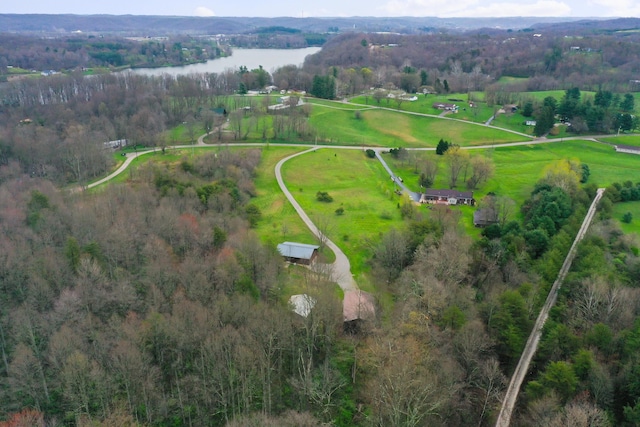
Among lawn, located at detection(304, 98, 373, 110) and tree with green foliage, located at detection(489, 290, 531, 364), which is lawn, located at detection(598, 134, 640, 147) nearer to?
lawn, located at detection(304, 98, 373, 110)

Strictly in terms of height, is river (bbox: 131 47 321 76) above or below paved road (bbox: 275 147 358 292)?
above

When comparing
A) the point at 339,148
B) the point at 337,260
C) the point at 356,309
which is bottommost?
the point at 337,260

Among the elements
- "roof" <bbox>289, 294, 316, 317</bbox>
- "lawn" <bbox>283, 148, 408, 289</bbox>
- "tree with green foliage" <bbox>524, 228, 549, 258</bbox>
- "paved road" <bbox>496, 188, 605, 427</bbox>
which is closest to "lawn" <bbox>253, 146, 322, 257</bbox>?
"lawn" <bbox>283, 148, 408, 289</bbox>

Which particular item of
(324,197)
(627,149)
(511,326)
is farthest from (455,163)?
(511,326)

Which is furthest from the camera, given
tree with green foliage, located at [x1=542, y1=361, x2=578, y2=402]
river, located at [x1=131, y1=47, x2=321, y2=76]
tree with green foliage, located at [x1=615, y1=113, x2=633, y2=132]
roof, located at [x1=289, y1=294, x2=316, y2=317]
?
river, located at [x1=131, y1=47, x2=321, y2=76]

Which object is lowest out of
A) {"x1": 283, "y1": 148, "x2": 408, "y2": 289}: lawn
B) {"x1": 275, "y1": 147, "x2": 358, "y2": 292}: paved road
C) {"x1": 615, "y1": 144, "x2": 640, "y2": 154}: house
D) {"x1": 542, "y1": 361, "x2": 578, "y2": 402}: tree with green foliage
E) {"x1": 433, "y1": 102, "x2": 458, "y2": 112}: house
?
{"x1": 275, "y1": 147, "x2": 358, "y2": 292}: paved road

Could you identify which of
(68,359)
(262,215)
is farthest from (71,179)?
(68,359)

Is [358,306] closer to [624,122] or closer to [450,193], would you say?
[450,193]
